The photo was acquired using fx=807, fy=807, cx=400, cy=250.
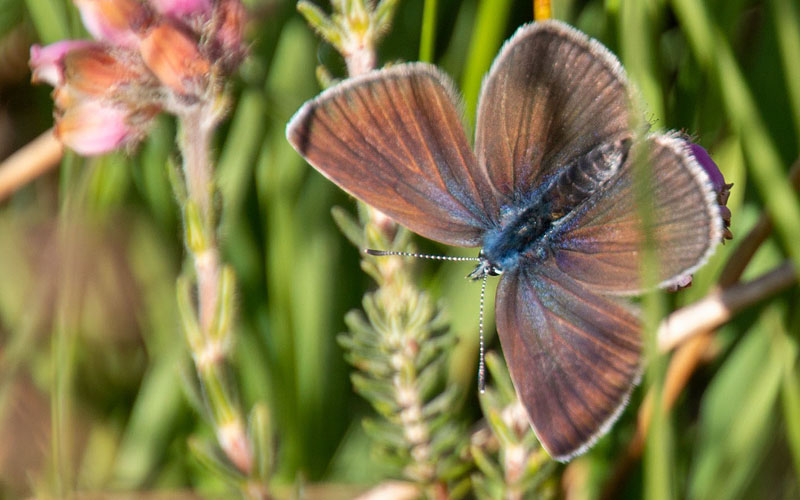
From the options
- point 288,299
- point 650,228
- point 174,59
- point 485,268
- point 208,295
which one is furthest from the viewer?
point 288,299

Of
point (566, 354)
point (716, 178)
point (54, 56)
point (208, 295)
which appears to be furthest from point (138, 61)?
point (716, 178)

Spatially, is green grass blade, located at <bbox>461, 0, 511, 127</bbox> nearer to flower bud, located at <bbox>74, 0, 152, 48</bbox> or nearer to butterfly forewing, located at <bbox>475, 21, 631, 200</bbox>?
butterfly forewing, located at <bbox>475, 21, 631, 200</bbox>

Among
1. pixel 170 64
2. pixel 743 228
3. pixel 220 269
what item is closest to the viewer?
pixel 170 64

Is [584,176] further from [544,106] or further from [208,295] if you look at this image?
[208,295]

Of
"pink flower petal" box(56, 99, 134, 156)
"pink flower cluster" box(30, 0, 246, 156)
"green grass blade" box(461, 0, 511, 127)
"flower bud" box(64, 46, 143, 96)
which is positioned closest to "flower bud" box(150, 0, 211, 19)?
"pink flower cluster" box(30, 0, 246, 156)

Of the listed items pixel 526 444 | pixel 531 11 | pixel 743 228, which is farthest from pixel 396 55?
pixel 526 444

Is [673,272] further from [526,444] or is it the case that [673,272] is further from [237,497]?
[237,497]
